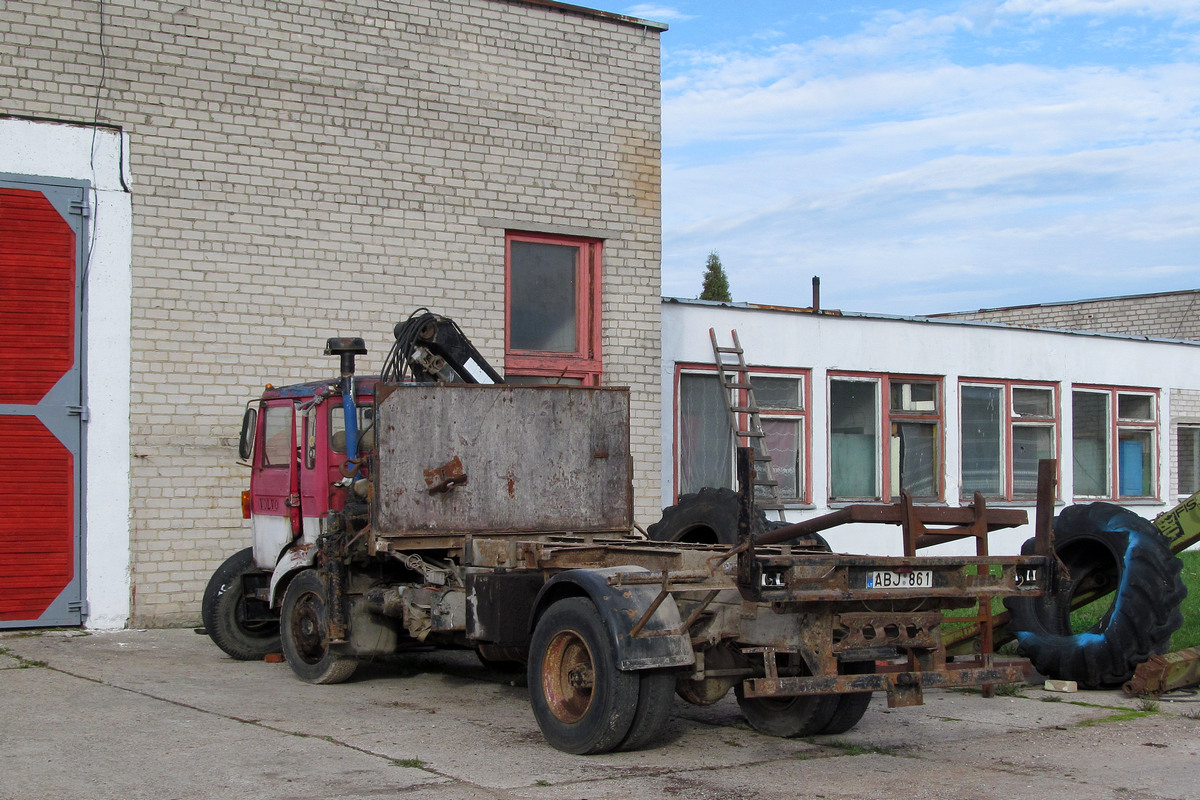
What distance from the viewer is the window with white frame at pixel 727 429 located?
16500 millimetres

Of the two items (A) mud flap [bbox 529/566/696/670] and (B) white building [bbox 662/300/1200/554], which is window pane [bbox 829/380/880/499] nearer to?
(B) white building [bbox 662/300/1200/554]

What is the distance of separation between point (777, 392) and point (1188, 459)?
9.12 m

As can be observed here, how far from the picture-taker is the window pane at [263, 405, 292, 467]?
10.6m

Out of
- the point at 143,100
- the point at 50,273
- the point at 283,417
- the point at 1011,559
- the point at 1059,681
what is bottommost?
the point at 1059,681

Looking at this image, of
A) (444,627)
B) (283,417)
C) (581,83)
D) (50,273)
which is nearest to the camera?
(444,627)

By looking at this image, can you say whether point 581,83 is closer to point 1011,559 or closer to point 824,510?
point 824,510

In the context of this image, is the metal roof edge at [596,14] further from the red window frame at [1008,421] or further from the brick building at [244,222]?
the red window frame at [1008,421]

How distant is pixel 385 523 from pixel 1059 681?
506 centimetres

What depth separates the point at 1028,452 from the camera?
65.2ft

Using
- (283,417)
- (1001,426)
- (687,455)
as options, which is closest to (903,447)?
(1001,426)

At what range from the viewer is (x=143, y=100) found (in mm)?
13219

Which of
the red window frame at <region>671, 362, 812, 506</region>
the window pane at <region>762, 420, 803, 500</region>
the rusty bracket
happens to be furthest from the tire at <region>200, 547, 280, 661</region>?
the window pane at <region>762, 420, 803, 500</region>

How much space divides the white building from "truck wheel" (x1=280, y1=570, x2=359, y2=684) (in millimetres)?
6418

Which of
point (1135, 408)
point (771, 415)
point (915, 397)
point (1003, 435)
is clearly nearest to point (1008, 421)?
point (1003, 435)
